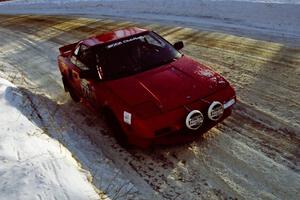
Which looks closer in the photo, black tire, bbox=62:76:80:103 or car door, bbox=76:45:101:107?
car door, bbox=76:45:101:107

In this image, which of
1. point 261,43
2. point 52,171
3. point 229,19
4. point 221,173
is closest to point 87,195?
point 52,171

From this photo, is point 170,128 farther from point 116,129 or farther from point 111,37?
point 111,37

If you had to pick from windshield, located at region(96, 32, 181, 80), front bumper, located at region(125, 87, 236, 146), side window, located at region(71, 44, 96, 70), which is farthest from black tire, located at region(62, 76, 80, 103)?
front bumper, located at region(125, 87, 236, 146)

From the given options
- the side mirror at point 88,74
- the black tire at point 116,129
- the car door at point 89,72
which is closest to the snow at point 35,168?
the black tire at point 116,129

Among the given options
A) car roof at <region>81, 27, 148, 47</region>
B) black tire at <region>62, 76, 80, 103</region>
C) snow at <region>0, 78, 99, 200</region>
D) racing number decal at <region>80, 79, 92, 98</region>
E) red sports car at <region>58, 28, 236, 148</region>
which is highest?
car roof at <region>81, 27, 148, 47</region>

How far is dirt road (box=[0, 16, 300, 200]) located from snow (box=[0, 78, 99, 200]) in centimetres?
41

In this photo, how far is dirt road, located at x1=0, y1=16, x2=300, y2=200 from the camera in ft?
17.8

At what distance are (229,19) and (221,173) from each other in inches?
344

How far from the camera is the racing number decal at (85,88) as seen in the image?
7323mm

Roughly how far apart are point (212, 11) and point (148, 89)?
29.1 ft

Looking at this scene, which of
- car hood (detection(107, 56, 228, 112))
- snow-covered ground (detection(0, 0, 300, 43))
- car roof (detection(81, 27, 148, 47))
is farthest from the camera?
snow-covered ground (detection(0, 0, 300, 43))

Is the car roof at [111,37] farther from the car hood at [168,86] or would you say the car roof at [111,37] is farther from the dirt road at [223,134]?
the dirt road at [223,134]

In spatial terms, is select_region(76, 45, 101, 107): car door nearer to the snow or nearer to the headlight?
the snow

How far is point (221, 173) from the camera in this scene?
5.64 meters
